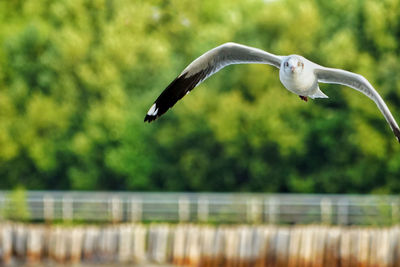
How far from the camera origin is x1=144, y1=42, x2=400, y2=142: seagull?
6.04 metres

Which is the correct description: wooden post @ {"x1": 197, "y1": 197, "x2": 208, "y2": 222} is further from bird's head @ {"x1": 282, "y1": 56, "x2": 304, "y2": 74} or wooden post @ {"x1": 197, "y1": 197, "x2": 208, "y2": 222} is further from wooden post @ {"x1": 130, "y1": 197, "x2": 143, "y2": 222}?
bird's head @ {"x1": 282, "y1": 56, "x2": 304, "y2": 74}

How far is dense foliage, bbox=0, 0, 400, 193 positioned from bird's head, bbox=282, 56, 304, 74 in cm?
2084

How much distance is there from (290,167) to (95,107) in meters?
7.87

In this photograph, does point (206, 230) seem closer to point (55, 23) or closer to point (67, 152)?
point (67, 152)

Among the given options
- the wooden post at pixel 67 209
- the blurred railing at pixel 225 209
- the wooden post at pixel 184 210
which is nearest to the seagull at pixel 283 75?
the blurred railing at pixel 225 209

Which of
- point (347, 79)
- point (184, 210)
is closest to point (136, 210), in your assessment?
point (184, 210)

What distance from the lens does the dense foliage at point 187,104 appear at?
29.2 meters

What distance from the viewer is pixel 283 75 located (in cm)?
591

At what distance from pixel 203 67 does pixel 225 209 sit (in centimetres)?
2025

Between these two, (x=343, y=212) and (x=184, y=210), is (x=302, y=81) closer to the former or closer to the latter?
(x=343, y=212)

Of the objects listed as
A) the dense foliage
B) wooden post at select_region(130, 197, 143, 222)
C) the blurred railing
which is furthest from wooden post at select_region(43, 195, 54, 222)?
the dense foliage

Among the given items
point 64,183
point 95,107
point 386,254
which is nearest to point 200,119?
point 95,107

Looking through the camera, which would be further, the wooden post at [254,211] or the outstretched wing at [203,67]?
the wooden post at [254,211]

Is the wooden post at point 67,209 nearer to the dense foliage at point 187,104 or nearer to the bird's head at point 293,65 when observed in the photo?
the dense foliage at point 187,104
